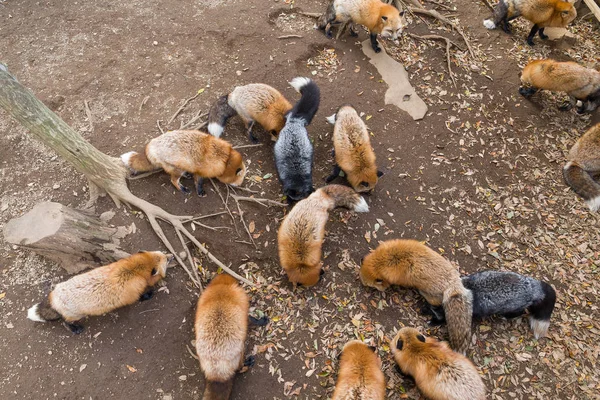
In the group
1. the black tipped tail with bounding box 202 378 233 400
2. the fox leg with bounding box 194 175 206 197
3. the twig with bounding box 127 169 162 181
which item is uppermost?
the twig with bounding box 127 169 162 181

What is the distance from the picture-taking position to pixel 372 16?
27.1 ft

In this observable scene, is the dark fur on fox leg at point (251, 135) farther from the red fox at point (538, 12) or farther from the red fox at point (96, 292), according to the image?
the red fox at point (538, 12)

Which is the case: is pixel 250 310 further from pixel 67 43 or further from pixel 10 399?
pixel 67 43

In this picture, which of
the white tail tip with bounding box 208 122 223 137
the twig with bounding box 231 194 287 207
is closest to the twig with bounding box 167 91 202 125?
the white tail tip with bounding box 208 122 223 137

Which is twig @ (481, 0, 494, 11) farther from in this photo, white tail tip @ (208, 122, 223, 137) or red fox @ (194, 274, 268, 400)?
red fox @ (194, 274, 268, 400)

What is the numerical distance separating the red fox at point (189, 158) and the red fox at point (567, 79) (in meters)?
6.43

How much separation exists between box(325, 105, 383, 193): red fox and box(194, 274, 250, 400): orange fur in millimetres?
2792

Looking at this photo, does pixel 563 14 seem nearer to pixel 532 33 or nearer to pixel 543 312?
pixel 532 33

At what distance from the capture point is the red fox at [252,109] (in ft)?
22.3

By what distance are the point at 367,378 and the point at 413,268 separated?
168 centimetres

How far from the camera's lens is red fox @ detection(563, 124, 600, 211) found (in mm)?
6812

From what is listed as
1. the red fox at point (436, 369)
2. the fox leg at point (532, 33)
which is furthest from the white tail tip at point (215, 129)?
the fox leg at point (532, 33)

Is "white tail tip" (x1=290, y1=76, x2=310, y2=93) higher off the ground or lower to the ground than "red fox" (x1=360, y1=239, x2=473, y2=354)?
higher

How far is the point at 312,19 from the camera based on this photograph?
9195mm
